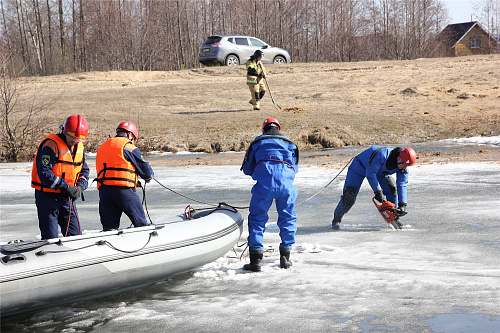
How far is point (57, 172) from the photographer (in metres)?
5.29

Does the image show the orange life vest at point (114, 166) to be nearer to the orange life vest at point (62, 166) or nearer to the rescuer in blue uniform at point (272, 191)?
the orange life vest at point (62, 166)

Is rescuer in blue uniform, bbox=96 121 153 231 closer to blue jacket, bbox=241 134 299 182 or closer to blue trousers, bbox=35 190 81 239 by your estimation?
blue trousers, bbox=35 190 81 239

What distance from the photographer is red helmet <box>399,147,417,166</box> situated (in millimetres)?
6543

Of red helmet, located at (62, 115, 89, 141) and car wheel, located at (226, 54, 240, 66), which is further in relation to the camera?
car wheel, located at (226, 54, 240, 66)

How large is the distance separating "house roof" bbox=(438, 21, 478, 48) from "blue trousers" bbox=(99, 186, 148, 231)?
45082mm

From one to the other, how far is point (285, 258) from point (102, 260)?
Result: 69.6 inches

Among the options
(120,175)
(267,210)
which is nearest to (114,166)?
(120,175)

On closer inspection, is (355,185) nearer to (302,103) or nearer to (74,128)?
(74,128)

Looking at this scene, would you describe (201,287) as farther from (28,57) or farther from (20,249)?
(28,57)

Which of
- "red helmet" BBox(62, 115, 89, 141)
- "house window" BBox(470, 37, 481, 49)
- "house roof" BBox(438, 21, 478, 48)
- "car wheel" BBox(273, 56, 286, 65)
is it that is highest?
"house roof" BBox(438, 21, 478, 48)

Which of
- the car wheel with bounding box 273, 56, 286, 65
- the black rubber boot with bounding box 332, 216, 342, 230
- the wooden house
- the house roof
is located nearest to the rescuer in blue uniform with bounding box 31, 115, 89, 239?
the black rubber boot with bounding box 332, 216, 342, 230

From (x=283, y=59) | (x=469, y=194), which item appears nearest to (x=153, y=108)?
(x=283, y=59)

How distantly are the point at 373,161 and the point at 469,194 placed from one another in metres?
2.89

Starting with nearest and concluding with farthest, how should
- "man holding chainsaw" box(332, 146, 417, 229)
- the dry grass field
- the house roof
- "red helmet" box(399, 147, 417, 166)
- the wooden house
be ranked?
1. "red helmet" box(399, 147, 417, 166)
2. "man holding chainsaw" box(332, 146, 417, 229)
3. the dry grass field
4. the wooden house
5. the house roof
